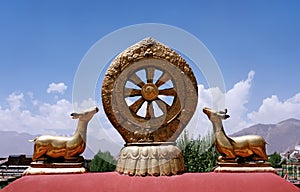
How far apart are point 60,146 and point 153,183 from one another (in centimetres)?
192

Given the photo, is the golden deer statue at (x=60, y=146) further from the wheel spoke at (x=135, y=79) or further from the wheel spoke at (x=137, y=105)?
the wheel spoke at (x=135, y=79)

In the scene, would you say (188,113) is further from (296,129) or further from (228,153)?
(296,129)

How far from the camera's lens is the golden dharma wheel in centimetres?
720

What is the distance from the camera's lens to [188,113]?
7.22m

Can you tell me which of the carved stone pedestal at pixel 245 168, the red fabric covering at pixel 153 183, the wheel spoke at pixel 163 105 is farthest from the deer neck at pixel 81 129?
the carved stone pedestal at pixel 245 168

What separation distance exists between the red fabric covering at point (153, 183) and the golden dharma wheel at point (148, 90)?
91 cm

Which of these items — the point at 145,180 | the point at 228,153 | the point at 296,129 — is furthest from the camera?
the point at 296,129

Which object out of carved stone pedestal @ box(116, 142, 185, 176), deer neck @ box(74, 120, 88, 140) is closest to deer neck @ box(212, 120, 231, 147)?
carved stone pedestal @ box(116, 142, 185, 176)

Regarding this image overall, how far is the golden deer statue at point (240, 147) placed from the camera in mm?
6996

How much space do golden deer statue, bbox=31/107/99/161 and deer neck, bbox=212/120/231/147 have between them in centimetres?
260

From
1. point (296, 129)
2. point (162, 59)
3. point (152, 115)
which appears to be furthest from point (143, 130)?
point (296, 129)

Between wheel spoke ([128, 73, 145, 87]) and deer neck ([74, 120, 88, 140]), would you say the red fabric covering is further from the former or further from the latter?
wheel spoke ([128, 73, 145, 87])

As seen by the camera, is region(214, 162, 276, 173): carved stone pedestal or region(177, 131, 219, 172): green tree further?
region(177, 131, 219, 172): green tree

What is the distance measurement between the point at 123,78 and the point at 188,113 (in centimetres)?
148
